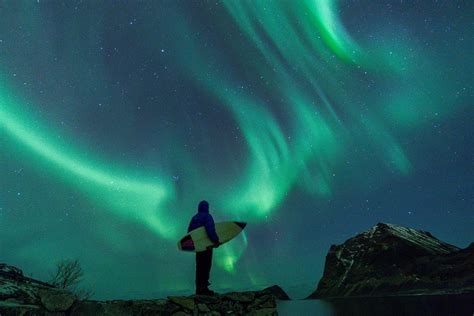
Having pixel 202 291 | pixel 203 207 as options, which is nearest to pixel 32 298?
pixel 202 291

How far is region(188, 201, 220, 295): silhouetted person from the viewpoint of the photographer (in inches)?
378

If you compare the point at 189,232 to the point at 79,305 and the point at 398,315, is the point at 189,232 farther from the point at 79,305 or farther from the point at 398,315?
the point at 398,315

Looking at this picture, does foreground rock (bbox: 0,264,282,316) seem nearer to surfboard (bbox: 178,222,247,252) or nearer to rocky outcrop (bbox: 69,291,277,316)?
rocky outcrop (bbox: 69,291,277,316)

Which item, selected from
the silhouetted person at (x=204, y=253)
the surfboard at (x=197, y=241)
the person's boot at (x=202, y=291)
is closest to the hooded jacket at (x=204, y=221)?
the silhouetted person at (x=204, y=253)

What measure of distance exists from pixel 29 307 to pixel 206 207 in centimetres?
497

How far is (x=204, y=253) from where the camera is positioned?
1005 centimetres

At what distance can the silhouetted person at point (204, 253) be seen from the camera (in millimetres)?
9602

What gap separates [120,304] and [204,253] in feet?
9.53

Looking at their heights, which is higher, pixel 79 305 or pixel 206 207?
pixel 206 207

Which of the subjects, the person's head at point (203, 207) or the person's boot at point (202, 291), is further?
the person's head at point (203, 207)

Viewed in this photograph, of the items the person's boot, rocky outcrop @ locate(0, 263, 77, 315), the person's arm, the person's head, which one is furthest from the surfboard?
rocky outcrop @ locate(0, 263, 77, 315)

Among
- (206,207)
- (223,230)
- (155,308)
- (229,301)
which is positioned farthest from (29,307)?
(223,230)

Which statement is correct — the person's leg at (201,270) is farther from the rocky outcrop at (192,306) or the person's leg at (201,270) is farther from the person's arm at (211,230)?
the rocky outcrop at (192,306)

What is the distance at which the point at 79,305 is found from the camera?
24.6 ft
